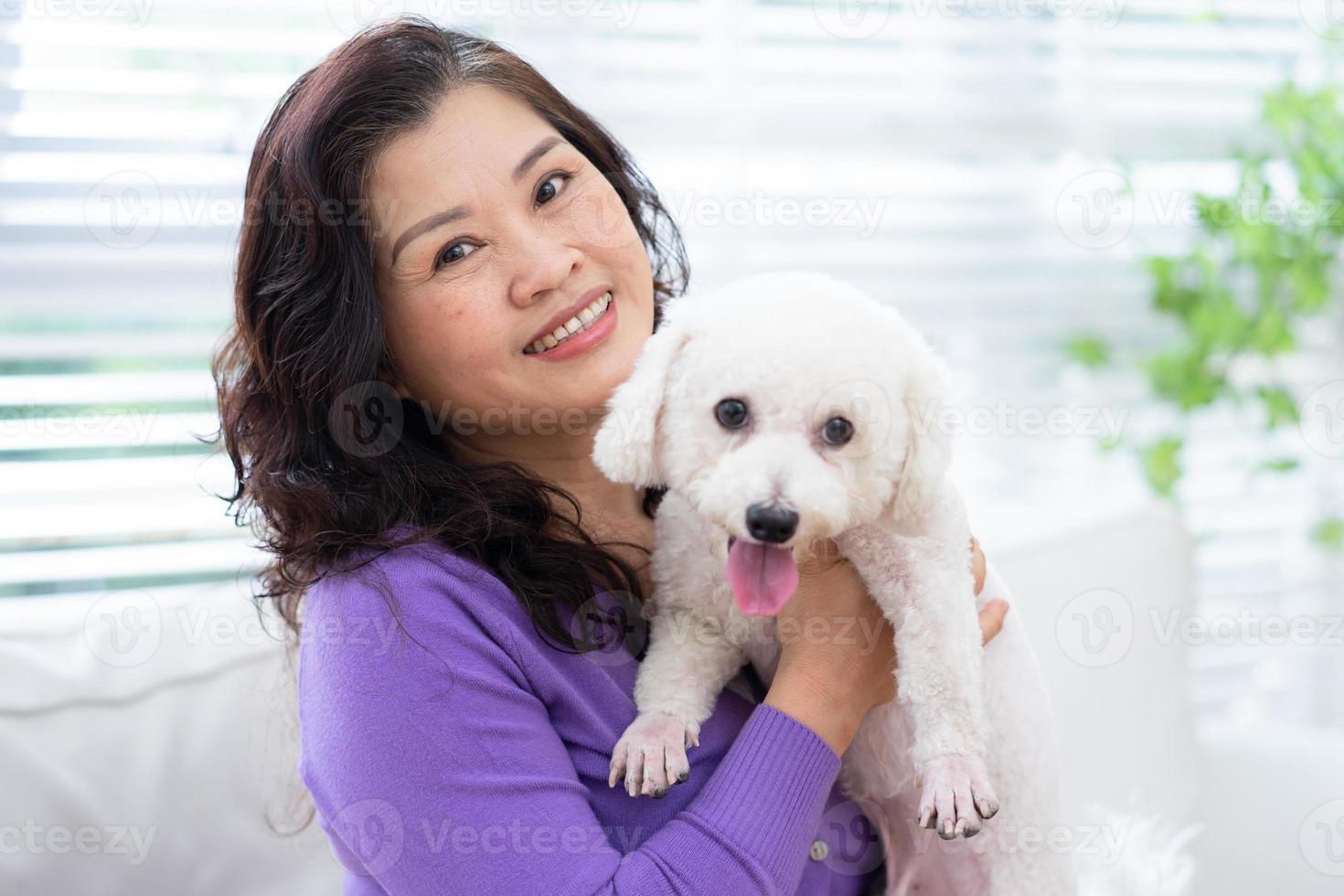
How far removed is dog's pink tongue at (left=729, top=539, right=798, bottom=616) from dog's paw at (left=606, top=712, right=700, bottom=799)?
186 mm

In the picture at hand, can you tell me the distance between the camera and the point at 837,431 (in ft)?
2.91

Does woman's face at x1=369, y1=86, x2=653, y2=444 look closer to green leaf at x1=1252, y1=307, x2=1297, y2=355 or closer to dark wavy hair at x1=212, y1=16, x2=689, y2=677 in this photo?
dark wavy hair at x1=212, y1=16, x2=689, y2=677

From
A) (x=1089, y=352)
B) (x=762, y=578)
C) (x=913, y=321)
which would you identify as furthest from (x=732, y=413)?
(x=1089, y=352)

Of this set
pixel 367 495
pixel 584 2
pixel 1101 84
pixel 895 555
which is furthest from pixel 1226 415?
pixel 367 495

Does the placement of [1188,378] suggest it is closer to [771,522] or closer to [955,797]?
[955,797]

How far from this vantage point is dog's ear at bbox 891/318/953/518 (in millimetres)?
913

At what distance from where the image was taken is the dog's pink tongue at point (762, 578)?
2.88 feet

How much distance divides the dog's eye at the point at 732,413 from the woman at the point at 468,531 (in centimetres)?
23

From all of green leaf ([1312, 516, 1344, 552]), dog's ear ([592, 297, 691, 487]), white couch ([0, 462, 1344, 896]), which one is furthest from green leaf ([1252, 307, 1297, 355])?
dog's ear ([592, 297, 691, 487])

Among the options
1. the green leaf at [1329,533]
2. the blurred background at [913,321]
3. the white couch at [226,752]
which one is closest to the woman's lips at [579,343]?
the blurred background at [913,321]

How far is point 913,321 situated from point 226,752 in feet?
6.05

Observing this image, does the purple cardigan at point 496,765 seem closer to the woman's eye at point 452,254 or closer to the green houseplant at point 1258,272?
the woman's eye at point 452,254

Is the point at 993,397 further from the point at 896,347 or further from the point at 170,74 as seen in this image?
the point at 170,74

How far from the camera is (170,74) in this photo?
1.87 meters
